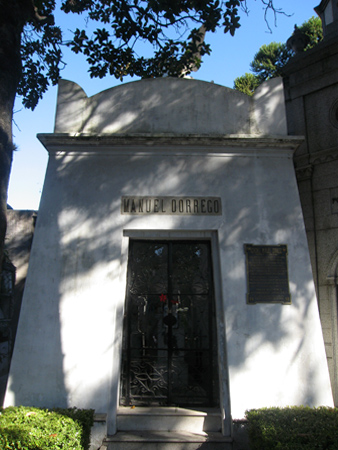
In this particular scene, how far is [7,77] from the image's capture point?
5039 millimetres

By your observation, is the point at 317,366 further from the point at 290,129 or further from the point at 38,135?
the point at 38,135

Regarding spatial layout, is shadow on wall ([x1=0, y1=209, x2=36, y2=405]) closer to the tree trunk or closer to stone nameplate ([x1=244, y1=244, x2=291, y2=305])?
the tree trunk

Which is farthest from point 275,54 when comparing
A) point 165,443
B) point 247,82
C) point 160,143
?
point 165,443

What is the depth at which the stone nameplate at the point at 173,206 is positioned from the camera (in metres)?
5.89

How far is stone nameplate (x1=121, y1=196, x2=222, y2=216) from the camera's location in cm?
589

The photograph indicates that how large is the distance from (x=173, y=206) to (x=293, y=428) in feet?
11.3

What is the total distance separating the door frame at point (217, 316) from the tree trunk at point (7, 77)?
191 cm

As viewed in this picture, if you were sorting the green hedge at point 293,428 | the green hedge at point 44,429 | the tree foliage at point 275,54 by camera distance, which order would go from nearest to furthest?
the green hedge at point 44,429, the green hedge at point 293,428, the tree foliage at point 275,54

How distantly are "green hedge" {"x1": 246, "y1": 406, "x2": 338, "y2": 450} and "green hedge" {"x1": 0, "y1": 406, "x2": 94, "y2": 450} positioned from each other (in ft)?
6.82

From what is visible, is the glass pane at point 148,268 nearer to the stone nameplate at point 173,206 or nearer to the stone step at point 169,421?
the stone nameplate at point 173,206

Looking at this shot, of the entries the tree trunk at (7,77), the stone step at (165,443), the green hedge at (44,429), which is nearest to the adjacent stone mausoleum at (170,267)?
the stone step at (165,443)

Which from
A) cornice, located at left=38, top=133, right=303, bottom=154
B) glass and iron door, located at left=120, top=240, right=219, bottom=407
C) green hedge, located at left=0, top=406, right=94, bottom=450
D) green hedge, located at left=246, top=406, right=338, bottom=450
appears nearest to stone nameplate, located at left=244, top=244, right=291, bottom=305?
glass and iron door, located at left=120, top=240, right=219, bottom=407

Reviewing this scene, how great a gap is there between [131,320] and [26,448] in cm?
244

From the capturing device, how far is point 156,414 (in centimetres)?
527
